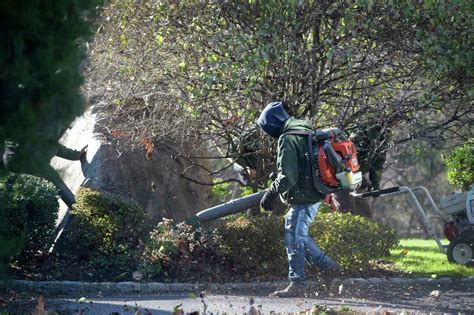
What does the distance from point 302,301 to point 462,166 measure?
4.20 m

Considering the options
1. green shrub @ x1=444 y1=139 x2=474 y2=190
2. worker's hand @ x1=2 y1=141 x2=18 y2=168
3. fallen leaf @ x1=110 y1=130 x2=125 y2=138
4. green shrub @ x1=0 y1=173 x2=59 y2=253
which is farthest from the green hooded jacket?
worker's hand @ x1=2 y1=141 x2=18 y2=168

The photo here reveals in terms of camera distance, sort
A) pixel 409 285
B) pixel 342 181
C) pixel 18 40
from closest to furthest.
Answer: pixel 18 40
pixel 342 181
pixel 409 285

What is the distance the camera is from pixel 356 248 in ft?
33.6

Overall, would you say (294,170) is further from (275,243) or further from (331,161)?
(275,243)

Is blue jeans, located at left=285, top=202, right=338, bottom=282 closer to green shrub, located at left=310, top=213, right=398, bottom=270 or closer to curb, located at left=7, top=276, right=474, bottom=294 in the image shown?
Answer: curb, located at left=7, top=276, right=474, bottom=294

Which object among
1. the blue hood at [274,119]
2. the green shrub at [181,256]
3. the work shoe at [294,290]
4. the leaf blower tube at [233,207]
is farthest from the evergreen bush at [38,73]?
the leaf blower tube at [233,207]

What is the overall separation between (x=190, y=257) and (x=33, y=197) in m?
1.92

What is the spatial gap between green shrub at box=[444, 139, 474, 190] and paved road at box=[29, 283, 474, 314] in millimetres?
2455

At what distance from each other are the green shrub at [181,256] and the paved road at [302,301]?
51 centimetres

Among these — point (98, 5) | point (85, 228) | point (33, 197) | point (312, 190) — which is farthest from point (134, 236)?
point (98, 5)

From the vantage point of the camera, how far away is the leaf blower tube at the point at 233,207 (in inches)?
396

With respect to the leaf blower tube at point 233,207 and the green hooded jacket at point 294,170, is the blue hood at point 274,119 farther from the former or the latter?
the leaf blower tube at point 233,207

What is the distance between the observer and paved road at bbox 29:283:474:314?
8.48 meters

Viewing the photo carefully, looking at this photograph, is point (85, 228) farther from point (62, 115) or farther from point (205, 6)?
point (62, 115)
